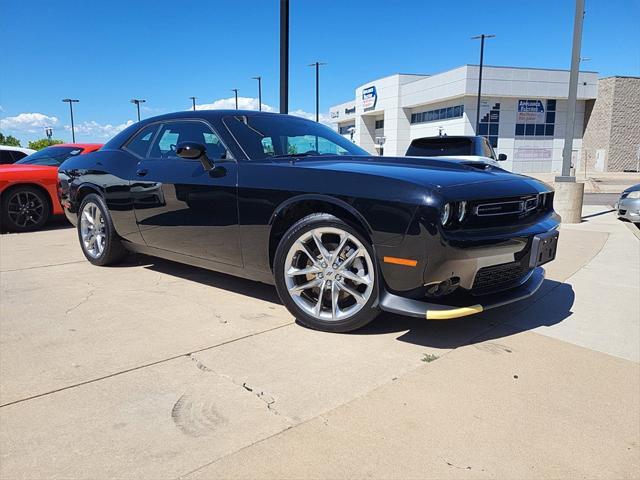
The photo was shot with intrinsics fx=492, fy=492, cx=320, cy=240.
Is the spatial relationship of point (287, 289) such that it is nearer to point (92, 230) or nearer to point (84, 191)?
point (92, 230)

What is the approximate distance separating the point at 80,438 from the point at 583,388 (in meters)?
2.40

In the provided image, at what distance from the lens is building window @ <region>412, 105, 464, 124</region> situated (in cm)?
4826

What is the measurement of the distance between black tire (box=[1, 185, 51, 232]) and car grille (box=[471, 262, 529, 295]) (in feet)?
23.3

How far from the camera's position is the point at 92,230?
5082mm

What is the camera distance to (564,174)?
9.93 meters

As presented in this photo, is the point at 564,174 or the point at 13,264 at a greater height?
the point at 564,174

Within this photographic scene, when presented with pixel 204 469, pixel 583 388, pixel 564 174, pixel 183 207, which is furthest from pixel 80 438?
pixel 564 174

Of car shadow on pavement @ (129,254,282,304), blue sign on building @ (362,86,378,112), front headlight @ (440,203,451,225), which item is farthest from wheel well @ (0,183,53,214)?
blue sign on building @ (362,86,378,112)

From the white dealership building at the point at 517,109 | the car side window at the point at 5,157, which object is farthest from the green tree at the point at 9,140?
the car side window at the point at 5,157

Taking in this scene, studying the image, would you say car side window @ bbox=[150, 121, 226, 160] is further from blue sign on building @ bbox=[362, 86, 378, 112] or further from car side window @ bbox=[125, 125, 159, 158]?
blue sign on building @ bbox=[362, 86, 378, 112]

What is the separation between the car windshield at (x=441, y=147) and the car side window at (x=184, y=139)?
554 cm

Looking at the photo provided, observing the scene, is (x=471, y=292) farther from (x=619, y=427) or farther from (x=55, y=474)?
(x=55, y=474)

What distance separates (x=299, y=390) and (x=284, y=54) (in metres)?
6.55

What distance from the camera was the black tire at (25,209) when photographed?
736 cm
